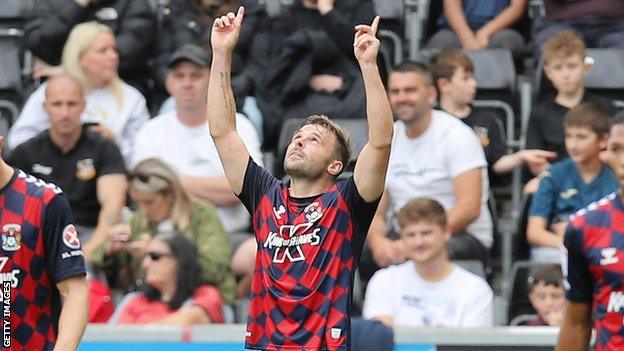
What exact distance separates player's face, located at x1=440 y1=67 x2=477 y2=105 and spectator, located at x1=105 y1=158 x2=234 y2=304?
5.94ft

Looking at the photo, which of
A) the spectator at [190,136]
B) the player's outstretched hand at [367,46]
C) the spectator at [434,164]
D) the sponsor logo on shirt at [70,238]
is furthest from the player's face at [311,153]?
the spectator at [190,136]

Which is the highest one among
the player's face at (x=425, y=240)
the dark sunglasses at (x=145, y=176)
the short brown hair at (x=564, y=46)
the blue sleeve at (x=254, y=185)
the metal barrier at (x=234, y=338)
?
the short brown hair at (x=564, y=46)

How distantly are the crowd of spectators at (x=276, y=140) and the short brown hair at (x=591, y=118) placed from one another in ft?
0.04

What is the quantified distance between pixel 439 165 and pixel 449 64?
78 centimetres

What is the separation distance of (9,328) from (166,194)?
2.89 metres

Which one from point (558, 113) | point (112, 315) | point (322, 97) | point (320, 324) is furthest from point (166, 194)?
→ point (320, 324)

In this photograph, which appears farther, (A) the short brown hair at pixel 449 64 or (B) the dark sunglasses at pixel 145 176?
(A) the short brown hair at pixel 449 64

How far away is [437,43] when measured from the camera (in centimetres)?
1060

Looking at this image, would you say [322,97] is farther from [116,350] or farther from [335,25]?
[116,350]

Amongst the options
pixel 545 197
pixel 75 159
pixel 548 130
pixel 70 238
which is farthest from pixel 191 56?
pixel 70 238

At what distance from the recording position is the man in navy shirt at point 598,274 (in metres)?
6.22

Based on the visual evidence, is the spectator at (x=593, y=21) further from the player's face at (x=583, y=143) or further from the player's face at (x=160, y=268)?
the player's face at (x=160, y=268)

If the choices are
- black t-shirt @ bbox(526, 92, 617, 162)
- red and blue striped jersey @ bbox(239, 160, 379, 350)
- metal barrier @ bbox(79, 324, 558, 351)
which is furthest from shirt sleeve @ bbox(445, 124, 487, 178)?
red and blue striped jersey @ bbox(239, 160, 379, 350)

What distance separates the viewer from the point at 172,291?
827 centimetres
